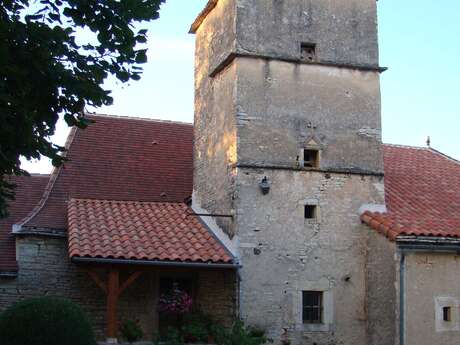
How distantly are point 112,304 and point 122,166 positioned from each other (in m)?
5.07

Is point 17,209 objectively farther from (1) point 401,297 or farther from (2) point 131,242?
(1) point 401,297

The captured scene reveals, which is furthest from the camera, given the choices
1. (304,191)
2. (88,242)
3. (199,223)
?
(199,223)

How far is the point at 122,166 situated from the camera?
17.1 metres

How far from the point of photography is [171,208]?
15891mm

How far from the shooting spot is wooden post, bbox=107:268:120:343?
12.7 metres

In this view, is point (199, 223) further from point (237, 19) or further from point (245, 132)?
point (237, 19)

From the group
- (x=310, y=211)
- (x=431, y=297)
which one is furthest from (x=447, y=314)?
(x=310, y=211)

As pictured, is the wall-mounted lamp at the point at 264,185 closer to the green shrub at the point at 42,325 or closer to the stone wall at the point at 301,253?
the stone wall at the point at 301,253

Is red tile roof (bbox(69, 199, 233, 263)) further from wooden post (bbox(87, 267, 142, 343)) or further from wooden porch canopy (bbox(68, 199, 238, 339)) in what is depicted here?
wooden post (bbox(87, 267, 142, 343))

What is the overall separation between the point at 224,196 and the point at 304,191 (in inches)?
64.7

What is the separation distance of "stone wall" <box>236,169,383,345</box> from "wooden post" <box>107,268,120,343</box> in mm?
2404

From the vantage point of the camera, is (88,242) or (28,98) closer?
(28,98)

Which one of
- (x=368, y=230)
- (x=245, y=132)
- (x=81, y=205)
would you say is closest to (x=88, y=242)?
(x=81, y=205)

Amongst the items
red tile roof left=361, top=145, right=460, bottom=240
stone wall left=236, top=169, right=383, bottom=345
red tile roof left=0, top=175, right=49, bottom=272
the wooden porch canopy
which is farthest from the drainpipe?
red tile roof left=0, top=175, right=49, bottom=272
